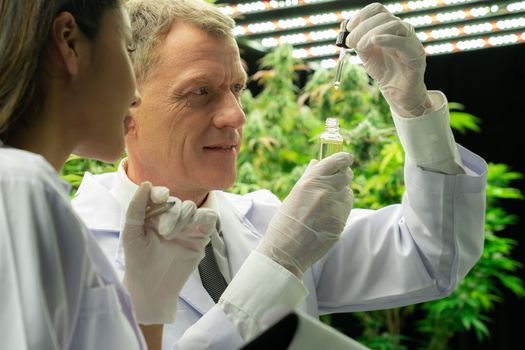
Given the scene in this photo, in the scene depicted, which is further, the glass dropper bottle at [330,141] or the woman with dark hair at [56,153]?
the glass dropper bottle at [330,141]

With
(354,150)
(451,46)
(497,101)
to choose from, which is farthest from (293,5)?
(497,101)

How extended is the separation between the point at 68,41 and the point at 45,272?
33 centimetres

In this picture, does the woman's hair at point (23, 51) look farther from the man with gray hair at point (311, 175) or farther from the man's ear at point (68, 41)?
the man with gray hair at point (311, 175)

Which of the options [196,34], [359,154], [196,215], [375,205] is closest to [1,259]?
[196,215]

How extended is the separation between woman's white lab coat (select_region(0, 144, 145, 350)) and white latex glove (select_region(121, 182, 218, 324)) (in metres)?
0.31

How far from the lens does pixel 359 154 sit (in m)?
3.56

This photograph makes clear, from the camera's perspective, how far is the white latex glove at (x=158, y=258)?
1435 mm

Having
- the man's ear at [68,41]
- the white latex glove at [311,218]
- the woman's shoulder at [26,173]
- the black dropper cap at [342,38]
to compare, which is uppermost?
the man's ear at [68,41]

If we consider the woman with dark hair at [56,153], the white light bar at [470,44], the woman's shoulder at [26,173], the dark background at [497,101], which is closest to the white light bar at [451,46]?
the white light bar at [470,44]

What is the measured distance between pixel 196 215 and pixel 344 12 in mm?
3332

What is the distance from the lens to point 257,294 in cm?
164

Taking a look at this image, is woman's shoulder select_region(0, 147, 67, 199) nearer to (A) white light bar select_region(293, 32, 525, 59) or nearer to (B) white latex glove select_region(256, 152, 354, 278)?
(B) white latex glove select_region(256, 152, 354, 278)

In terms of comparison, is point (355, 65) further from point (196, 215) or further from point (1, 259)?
point (1, 259)

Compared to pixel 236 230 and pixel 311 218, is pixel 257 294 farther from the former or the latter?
pixel 236 230
